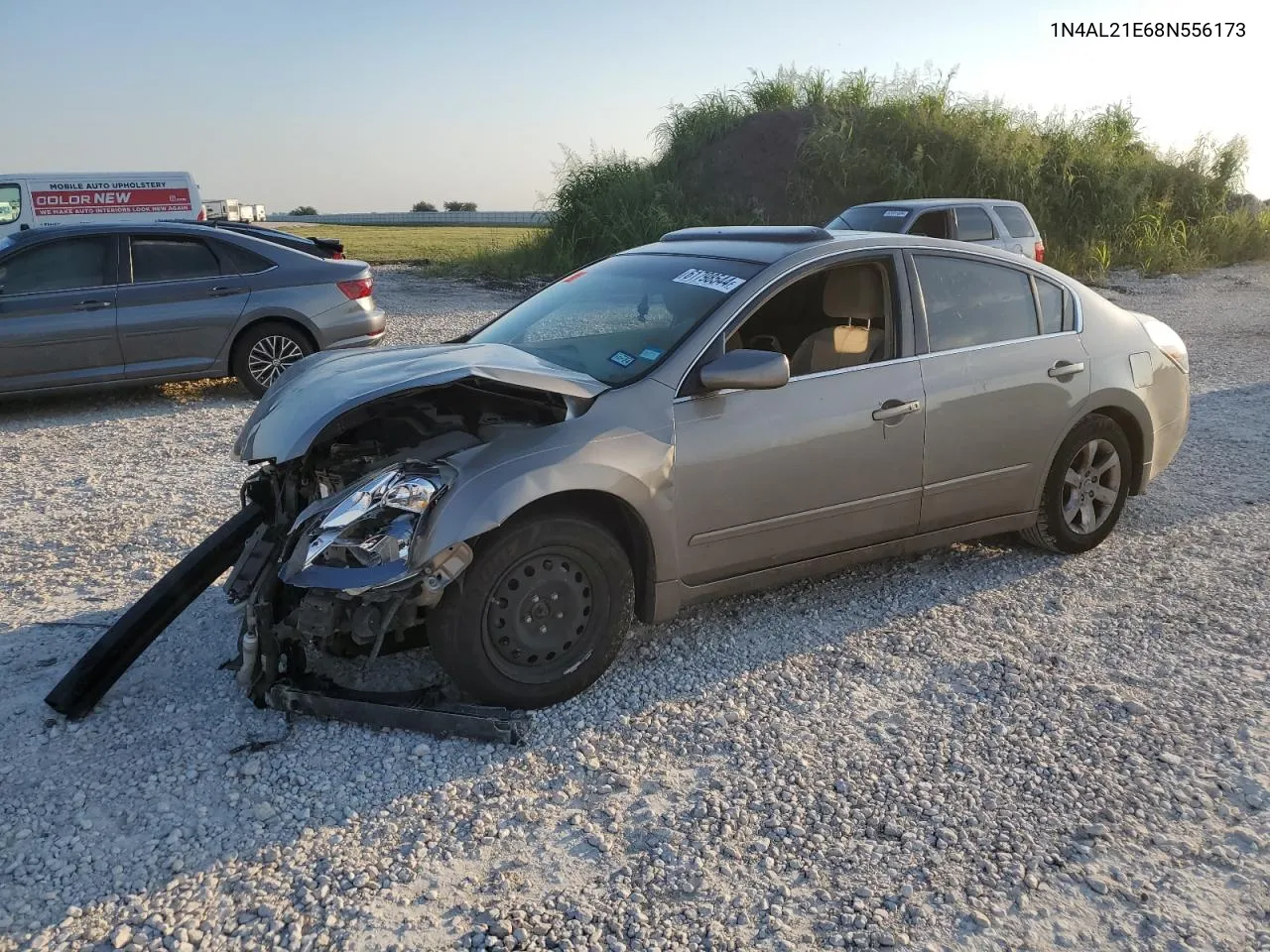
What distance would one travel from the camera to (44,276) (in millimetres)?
8586

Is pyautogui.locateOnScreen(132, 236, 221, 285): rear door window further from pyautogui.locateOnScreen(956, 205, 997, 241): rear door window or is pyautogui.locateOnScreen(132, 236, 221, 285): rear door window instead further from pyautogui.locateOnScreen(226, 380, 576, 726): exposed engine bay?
pyautogui.locateOnScreen(956, 205, 997, 241): rear door window

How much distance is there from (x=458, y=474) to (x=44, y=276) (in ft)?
22.8

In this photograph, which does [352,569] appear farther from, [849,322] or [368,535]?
[849,322]

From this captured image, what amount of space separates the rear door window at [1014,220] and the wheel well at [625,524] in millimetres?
11129

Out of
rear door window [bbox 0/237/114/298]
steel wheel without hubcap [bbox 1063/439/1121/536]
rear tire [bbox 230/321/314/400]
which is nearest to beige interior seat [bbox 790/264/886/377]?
steel wheel without hubcap [bbox 1063/439/1121/536]

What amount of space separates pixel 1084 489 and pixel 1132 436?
44 cm

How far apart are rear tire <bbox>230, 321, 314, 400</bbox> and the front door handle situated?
108 centimetres

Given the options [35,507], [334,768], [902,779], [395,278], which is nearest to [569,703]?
[334,768]

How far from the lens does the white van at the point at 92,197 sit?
19.1m

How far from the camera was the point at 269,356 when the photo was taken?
930 centimetres

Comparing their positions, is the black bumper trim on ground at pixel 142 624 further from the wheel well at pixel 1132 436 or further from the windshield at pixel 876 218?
the windshield at pixel 876 218

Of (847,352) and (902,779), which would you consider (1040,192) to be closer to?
(847,352)

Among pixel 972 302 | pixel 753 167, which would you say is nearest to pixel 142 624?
pixel 972 302

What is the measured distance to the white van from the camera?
19141mm
